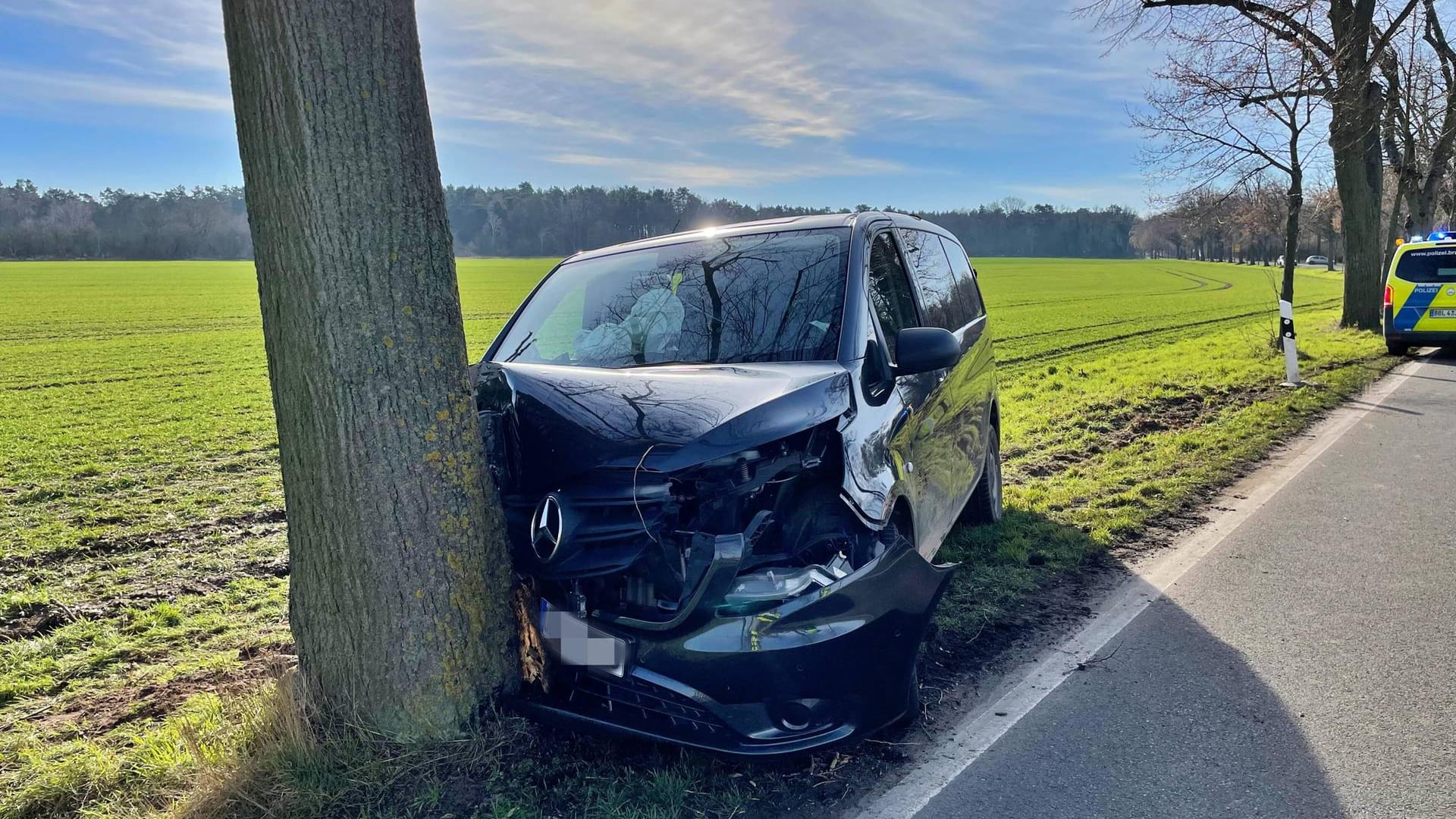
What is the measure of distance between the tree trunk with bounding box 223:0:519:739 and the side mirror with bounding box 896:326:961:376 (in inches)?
65.5

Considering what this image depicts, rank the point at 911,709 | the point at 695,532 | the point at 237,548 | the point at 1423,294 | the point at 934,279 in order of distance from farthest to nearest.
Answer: the point at 1423,294, the point at 237,548, the point at 934,279, the point at 911,709, the point at 695,532

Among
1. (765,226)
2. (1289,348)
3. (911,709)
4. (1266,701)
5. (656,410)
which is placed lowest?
(1266,701)

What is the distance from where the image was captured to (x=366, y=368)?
294cm

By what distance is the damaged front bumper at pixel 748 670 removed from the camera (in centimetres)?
267

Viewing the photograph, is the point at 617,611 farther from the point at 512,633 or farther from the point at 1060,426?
the point at 1060,426

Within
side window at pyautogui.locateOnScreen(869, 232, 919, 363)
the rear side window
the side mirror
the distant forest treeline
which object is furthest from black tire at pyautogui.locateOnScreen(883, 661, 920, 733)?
the distant forest treeline

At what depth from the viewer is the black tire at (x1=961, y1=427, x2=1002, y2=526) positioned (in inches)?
226

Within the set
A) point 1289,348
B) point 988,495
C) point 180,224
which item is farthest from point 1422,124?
point 180,224

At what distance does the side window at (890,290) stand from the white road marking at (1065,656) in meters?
1.44

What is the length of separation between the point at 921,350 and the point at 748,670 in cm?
154

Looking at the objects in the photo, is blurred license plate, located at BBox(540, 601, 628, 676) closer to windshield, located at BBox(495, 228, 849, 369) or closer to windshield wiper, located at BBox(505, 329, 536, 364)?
windshield, located at BBox(495, 228, 849, 369)

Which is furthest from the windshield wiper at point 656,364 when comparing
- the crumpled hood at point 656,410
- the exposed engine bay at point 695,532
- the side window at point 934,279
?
the side window at point 934,279

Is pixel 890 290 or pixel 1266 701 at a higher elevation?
pixel 890 290

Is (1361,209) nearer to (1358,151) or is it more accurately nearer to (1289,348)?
(1358,151)
